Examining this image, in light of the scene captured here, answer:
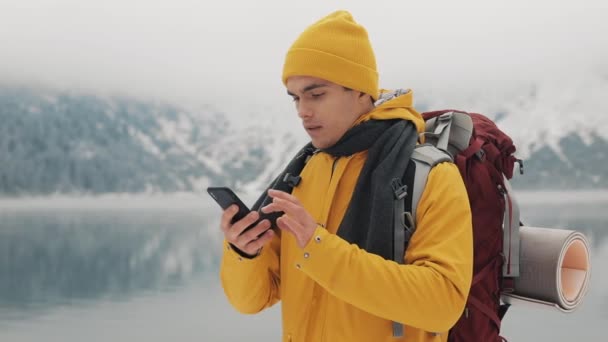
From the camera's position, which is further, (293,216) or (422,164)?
(422,164)

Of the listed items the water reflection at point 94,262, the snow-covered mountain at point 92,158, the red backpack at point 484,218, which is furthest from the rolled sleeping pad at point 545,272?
the snow-covered mountain at point 92,158

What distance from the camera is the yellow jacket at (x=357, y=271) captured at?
157 cm

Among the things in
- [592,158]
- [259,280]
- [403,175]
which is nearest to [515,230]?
[403,175]

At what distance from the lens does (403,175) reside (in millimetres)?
1748

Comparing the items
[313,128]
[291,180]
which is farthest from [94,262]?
[313,128]

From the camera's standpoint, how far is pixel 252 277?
194cm

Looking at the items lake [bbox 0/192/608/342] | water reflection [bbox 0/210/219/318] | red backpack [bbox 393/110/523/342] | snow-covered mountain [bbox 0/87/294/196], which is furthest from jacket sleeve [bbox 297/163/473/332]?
snow-covered mountain [bbox 0/87/294/196]

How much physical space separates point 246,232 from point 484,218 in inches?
30.9

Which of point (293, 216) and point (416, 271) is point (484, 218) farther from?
point (293, 216)

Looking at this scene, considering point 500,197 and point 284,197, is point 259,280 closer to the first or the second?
point 284,197

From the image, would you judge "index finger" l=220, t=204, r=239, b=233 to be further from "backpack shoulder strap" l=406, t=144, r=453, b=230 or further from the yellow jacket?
"backpack shoulder strap" l=406, t=144, r=453, b=230

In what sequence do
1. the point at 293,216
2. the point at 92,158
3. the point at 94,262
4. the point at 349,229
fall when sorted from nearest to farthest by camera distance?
the point at 293,216 < the point at 349,229 < the point at 94,262 < the point at 92,158

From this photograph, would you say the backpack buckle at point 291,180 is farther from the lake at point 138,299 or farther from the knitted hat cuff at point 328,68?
the lake at point 138,299

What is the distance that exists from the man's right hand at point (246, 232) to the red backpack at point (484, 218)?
58cm
